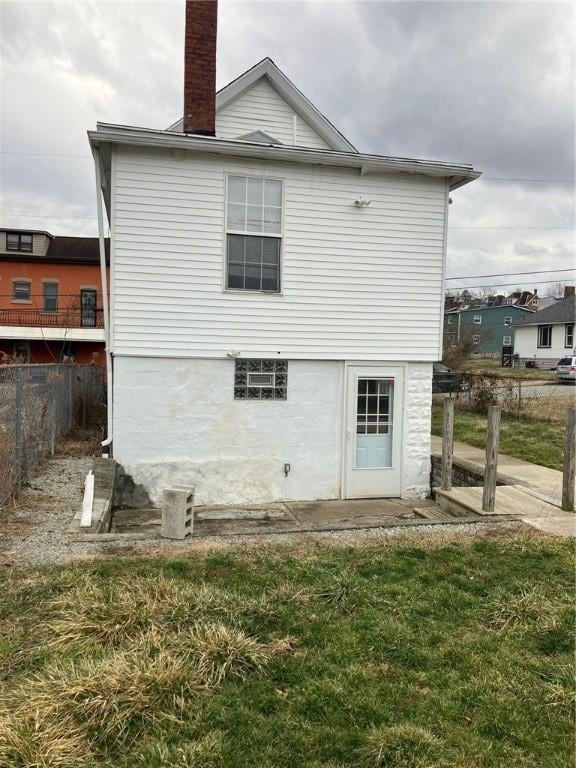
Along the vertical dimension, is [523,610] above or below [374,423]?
below

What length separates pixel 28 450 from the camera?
808 cm

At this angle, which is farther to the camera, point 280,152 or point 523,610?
point 280,152

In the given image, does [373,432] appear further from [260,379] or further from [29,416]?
[29,416]

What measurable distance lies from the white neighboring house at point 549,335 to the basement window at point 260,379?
35.6 m

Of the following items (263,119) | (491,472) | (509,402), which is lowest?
(491,472)

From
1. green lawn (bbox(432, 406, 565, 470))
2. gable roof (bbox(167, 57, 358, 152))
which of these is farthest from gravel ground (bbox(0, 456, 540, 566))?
gable roof (bbox(167, 57, 358, 152))

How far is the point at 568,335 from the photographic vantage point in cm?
3934

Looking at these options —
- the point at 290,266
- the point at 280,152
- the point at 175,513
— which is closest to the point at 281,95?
the point at 280,152

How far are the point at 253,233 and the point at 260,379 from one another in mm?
2295

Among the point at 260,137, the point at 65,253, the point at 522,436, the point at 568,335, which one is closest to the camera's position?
the point at 260,137

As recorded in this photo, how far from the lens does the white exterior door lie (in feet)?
30.3

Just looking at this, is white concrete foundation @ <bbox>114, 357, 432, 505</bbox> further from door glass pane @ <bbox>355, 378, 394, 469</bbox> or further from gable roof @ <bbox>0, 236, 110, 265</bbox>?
gable roof @ <bbox>0, 236, 110, 265</bbox>

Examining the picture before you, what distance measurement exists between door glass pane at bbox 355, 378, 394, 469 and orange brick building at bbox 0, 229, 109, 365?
69.2 feet

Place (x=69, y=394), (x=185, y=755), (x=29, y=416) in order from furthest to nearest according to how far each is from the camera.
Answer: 1. (x=69, y=394)
2. (x=29, y=416)
3. (x=185, y=755)
